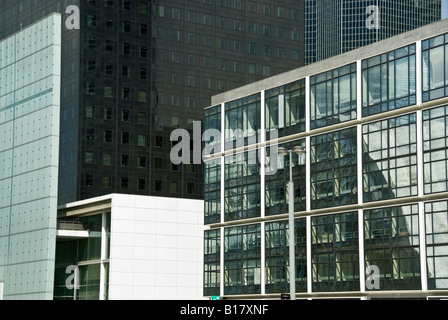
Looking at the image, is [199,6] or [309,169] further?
[199,6]

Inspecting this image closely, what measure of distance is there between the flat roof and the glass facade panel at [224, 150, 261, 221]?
17.9 ft

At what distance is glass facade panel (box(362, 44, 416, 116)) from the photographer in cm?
5466

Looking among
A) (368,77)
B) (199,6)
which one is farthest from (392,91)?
(199,6)

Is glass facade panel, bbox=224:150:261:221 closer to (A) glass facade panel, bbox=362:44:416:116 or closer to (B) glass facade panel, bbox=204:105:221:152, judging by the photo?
(B) glass facade panel, bbox=204:105:221:152

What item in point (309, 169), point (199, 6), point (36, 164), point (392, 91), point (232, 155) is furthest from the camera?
point (199, 6)

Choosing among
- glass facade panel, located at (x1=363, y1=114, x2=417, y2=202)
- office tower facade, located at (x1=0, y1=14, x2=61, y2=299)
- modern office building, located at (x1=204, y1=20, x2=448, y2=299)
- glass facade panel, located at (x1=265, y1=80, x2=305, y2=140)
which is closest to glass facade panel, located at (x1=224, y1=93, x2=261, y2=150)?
modern office building, located at (x1=204, y1=20, x2=448, y2=299)

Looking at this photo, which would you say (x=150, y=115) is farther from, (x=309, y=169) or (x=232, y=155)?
(x=309, y=169)

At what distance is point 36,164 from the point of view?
8581 centimetres

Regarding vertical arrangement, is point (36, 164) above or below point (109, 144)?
below

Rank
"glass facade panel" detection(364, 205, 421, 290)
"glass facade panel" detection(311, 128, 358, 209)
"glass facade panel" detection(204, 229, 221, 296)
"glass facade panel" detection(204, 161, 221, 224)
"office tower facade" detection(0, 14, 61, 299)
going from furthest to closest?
"office tower facade" detection(0, 14, 61, 299)
"glass facade panel" detection(204, 161, 221, 224)
"glass facade panel" detection(204, 229, 221, 296)
"glass facade panel" detection(311, 128, 358, 209)
"glass facade panel" detection(364, 205, 421, 290)

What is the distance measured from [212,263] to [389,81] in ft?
82.4

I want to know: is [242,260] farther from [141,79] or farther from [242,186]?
[141,79]

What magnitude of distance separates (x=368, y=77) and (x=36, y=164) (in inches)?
1609

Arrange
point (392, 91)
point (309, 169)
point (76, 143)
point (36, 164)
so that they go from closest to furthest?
1. point (392, 91)
2. point (309, 169)
3. point (36, 164)
4. point (76, 143)
